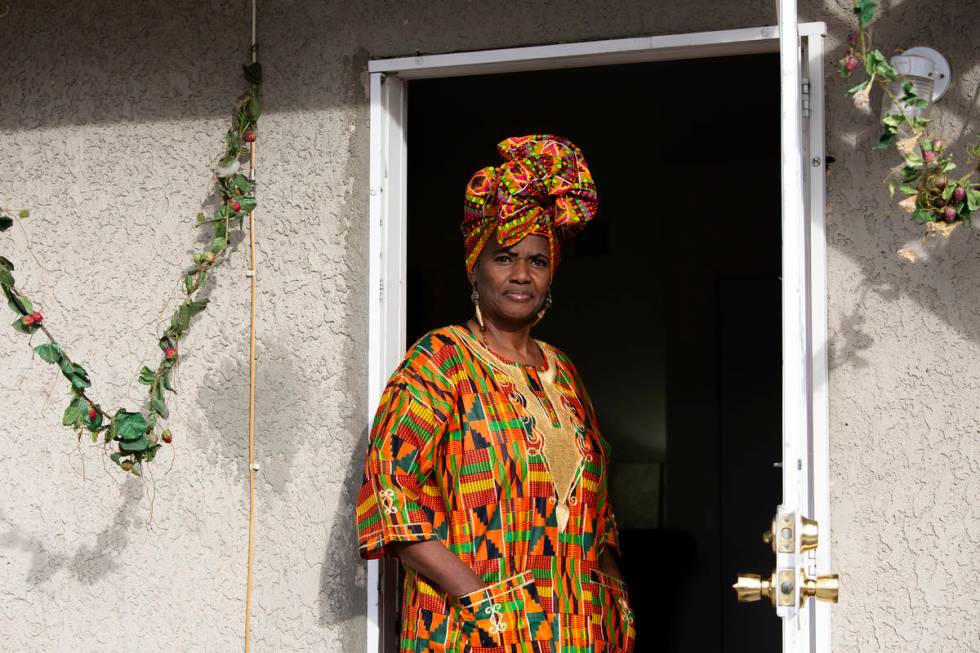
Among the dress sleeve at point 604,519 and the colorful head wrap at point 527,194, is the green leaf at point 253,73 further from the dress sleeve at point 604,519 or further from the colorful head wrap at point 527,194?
the dress sleeve at point 604,519

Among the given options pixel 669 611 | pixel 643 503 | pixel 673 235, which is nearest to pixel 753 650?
pixel 669 611

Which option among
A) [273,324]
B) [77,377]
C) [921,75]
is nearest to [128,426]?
[77,377]

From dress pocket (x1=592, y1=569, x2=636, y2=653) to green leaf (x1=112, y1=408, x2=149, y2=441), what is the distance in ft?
4.18

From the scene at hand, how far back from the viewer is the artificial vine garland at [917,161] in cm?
283

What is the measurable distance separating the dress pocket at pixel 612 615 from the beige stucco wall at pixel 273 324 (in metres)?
0.54

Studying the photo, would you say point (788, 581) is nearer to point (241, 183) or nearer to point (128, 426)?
point (128, 426)

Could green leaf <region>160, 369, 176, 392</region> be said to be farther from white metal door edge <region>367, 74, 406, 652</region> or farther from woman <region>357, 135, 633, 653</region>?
woman <region>357, 135, 633, 653</region>

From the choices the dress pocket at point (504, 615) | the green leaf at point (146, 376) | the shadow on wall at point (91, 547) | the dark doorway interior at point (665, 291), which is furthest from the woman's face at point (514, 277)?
the dark doorway interior at point (665, 291)

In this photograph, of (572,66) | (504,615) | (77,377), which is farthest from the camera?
(572,66)

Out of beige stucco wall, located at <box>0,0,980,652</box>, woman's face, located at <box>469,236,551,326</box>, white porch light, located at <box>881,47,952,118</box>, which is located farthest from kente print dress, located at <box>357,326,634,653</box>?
white porch light, located at <box>881,47,952,118</box>

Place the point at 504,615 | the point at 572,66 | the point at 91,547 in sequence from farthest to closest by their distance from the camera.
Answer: the point at 91,547
the point at 572,66
the point at 504,615

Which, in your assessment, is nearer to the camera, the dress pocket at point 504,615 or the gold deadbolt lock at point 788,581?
the gold deadbolt lock at point 788,581

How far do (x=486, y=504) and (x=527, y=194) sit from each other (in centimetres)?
79

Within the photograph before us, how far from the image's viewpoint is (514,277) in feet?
10.8
